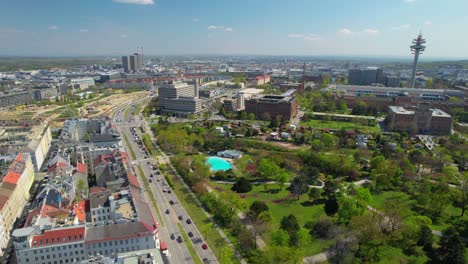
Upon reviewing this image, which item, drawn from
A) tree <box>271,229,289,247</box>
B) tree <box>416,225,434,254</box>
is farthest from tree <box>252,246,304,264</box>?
tree <box>416,225,434,254</box>

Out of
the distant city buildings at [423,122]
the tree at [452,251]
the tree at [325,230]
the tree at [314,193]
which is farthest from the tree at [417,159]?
the tree at [325,230]

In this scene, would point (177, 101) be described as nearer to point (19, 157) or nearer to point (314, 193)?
point (19, 157)

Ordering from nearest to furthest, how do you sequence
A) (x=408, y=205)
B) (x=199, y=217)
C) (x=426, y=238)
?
(x=426, y=238) < (x=199, y=217) < (x=408, y=205)

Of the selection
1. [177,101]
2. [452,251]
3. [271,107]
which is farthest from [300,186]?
[177,101]

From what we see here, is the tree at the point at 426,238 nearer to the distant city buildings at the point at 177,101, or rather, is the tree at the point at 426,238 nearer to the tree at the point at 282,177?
the tree at the point at 282,177

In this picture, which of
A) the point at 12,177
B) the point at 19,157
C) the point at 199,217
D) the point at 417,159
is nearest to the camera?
the point at 199,217
